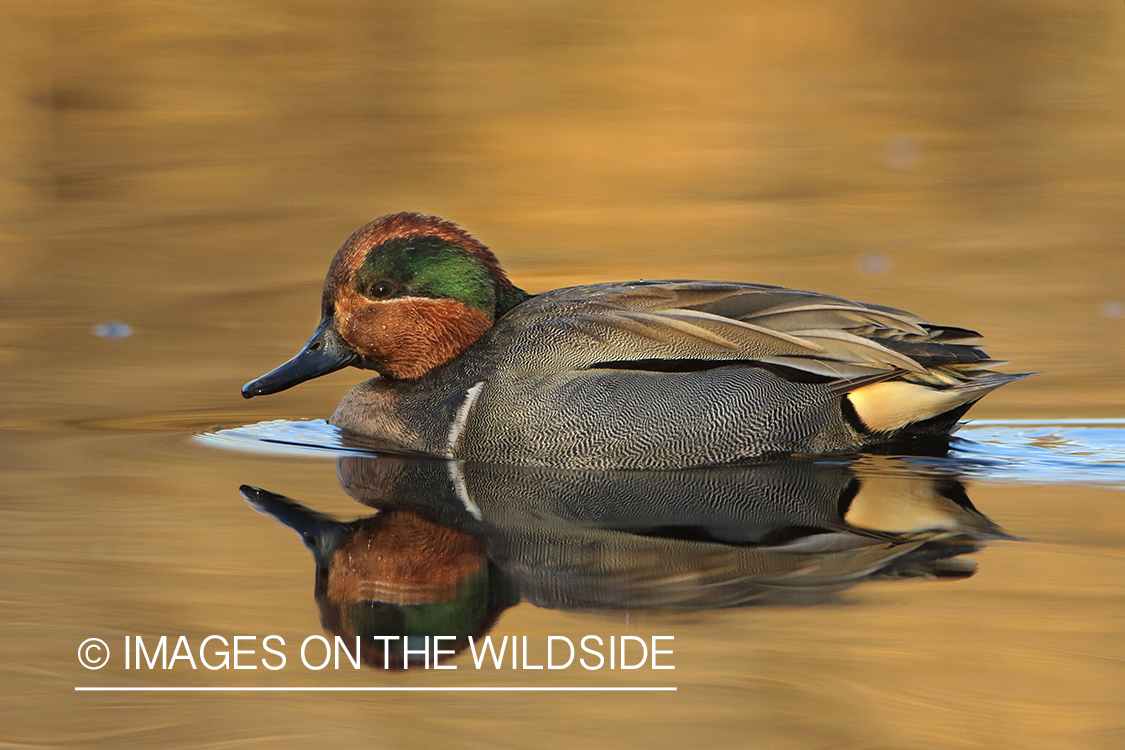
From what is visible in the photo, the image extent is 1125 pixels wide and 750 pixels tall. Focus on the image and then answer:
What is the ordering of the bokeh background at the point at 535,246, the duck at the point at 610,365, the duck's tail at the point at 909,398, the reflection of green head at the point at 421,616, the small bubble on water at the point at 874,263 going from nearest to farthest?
the bokeh background at the point at 535,246
the reflection of green head at the point at 421,616
the duck at the point at 610,365
the duck's tail at the point at 909,398
the small bubble on water at the point at 874,263

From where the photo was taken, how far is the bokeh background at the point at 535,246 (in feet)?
12.0

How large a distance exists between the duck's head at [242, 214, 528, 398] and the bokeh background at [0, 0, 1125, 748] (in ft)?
2.57

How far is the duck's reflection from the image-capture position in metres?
4.24

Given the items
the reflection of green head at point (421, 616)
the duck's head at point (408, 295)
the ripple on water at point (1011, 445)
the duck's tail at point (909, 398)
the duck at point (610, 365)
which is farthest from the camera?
the duck's head at point (408, 295)

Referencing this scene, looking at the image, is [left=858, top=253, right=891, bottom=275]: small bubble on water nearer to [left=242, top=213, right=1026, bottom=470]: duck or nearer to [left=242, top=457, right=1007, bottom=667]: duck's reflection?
[left=242, top=213, right=1026, bottom=470]: duck

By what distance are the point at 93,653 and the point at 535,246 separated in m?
6.68

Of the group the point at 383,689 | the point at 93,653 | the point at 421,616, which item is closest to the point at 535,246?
the point at 421,616

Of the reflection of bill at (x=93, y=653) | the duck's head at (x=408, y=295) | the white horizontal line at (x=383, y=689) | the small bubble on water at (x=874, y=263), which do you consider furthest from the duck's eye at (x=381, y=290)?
the small bubble on water at (x=874, y=263)

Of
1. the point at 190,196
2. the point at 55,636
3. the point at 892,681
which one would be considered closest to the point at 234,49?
the point at 190,196

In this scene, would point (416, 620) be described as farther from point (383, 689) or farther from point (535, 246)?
point (535, 246)

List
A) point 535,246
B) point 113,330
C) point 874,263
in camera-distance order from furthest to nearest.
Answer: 1. point 535,246
2. point 874,263
3. point 113,330

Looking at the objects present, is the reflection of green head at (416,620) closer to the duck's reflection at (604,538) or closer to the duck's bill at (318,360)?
the duck's reflection at (604,538)

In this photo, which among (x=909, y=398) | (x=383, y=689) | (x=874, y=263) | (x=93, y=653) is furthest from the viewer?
(x=874, y=263)

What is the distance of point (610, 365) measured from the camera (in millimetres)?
5953
